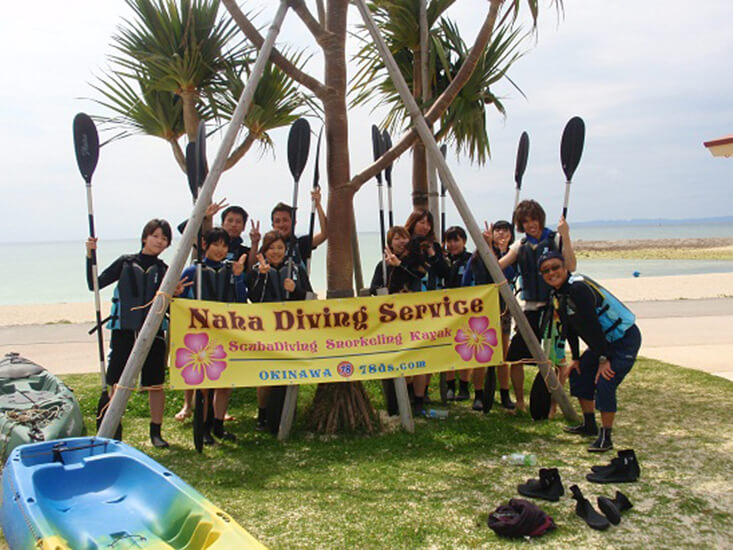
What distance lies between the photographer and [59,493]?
3861mm

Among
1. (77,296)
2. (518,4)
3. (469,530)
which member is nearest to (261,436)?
(469,530)

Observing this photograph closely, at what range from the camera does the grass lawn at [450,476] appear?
3654 mm

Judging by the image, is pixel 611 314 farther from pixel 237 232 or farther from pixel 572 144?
pixel 237 232

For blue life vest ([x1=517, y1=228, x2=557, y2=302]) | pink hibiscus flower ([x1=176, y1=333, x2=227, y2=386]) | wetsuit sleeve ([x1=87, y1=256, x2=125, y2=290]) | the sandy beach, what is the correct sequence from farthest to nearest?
the sandy beach < blue life vest ([x1=517, y1=228, x2=557, y2=302]) < wetsuit sleeve ([x1=87, y1=256, x2=125, y2=290]) < pink hibiscus flower ([x1=176, y1=333, x2=227, y2=386])

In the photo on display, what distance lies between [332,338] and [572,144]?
2.93 m

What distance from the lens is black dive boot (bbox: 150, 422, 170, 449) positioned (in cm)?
549

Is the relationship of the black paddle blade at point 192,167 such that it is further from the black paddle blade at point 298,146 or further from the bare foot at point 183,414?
the bare foot at point 183,414

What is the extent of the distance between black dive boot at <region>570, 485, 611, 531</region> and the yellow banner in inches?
72.6

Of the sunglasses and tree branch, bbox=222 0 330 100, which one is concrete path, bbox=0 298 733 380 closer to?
the sunglasses

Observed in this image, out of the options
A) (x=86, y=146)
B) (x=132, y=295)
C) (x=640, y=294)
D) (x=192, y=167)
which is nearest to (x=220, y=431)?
(x=132, y=295)

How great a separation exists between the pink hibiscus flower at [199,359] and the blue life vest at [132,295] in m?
0.57

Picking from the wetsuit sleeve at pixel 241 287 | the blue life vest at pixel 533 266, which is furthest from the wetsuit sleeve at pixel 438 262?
the wetsuit sleeve at pixel 241 287

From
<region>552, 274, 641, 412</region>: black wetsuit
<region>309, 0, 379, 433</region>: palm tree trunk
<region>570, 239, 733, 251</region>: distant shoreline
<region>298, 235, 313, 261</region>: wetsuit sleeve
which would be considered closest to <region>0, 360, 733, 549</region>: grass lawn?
<region>309, 0, 379, 433</region>: palm tree trunk

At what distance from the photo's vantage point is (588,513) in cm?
378
